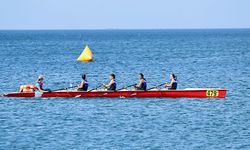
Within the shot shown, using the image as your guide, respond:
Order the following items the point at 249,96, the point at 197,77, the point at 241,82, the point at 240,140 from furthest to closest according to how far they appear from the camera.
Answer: the point at 197,77 < the point at 241,82 < the point at 249,96 < the point at 240,140

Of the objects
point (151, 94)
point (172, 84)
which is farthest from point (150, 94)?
point (172, 84)

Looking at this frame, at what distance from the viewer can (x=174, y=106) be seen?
4100cm

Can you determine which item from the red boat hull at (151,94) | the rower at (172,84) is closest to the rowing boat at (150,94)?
the red boat hull at (151,94)

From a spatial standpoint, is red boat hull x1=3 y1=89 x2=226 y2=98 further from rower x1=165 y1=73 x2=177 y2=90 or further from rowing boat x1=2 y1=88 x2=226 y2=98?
rower x1=165 y1=73 x2=177 y2=90

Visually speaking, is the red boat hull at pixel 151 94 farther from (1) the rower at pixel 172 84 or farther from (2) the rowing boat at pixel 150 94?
(1) the rower at pixel 172 84

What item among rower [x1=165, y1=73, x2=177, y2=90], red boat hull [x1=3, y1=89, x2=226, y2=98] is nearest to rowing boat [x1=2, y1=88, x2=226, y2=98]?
red boat hull [x1=3, y1=89, x2=226, y2=98]

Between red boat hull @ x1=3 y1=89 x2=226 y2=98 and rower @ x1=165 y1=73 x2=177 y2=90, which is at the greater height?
rower @ x1=165 y1=73 x2=177 y2=90

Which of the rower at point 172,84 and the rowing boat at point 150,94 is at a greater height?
the rower at point 172,84

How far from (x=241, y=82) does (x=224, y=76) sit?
8.02 m

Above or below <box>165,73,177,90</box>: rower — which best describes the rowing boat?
below

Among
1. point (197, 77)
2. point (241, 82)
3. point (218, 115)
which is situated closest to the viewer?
point (218, 115)

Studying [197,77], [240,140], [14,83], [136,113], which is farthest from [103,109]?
[197,77]

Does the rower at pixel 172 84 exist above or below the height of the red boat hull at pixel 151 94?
above

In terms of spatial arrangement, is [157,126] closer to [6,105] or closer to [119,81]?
[6,105]
